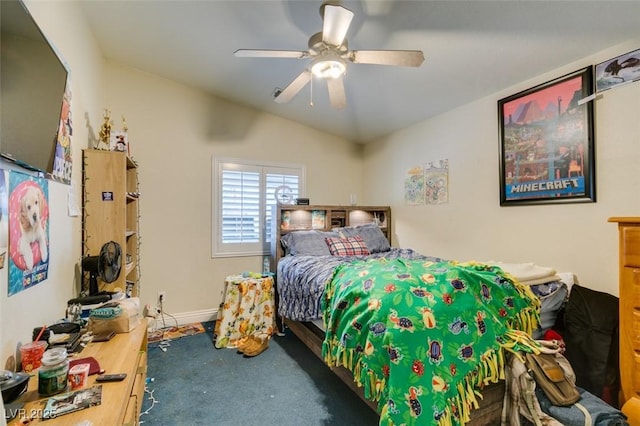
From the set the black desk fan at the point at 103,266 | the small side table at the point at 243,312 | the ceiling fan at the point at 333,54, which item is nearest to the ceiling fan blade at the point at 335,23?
the ceiling fan at the point at 333,54

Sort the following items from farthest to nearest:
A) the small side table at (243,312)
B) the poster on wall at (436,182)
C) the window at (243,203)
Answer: the window at (243,203) → the poster on wall at (436,182) → the small side table at (243,312)

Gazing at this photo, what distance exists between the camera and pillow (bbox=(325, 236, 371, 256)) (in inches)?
133

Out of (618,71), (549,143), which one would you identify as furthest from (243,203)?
(618,71)

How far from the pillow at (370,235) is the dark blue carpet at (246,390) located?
1.43 m

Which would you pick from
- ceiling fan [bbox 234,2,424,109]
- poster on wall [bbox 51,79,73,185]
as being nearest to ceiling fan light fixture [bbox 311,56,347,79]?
ceiling fan [bbox 234,2,424,109]

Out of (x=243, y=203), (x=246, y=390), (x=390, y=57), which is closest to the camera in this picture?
(x=390, y=57)

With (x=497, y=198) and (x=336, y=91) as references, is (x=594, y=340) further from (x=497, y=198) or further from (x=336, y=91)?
(x=336, y=91)

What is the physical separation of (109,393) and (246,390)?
1.25 metres

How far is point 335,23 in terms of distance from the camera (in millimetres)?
1636

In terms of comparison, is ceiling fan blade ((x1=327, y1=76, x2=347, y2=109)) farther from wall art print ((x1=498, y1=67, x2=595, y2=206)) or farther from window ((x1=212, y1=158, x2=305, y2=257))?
window ((x1=212, y1=158, x2=305, y2=257))

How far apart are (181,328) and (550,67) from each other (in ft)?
14.1

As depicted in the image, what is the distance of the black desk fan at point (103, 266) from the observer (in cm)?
199

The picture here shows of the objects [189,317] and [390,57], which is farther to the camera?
[189,317]

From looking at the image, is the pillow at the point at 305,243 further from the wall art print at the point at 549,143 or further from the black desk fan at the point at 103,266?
the wall art print at the point at 549,143
